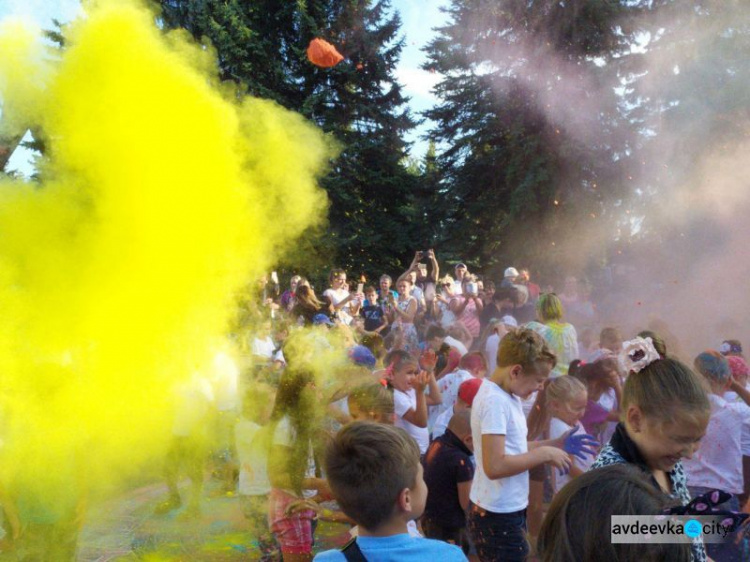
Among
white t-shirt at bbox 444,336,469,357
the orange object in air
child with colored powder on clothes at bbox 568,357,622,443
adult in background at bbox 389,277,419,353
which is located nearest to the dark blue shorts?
child with colored powder on clothes at bbox 568,357,622,443

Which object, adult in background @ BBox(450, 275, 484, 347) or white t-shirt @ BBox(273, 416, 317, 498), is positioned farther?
adult in background @ BBox(450, 275, 484, 347)

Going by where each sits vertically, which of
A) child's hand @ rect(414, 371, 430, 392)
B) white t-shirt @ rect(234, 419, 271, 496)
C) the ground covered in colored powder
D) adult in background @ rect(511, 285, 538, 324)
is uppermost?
adult in background @ rect(511, 285, 538, 324)

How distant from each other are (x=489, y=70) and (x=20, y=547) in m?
15.9

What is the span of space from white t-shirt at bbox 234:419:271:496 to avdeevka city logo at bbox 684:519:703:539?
2664 mm

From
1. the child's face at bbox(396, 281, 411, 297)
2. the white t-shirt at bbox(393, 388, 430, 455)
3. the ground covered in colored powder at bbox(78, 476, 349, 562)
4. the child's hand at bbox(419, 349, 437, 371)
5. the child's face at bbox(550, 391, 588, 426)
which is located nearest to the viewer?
the child's face at bbox(550, 391, 588, 426)

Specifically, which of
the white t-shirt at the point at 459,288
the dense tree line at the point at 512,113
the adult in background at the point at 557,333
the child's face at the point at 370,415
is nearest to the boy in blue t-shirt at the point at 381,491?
the child's face at the point at 370,415

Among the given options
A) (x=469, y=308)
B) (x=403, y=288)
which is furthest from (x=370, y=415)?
(x=469, y=308)

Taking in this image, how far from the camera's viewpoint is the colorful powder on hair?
9.88 feet

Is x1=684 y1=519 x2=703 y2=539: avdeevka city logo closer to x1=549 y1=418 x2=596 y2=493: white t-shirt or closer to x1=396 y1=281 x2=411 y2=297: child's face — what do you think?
x1=549 y1=418 x2=596 y2=493: white t-shirt

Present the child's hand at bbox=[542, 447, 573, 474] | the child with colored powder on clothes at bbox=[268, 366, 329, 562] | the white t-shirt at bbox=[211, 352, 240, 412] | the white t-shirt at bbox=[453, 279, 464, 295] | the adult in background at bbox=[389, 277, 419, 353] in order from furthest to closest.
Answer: the white t-shirt at bbox=[453, 279, 464, 295]
the adult in background at bbox=[389, 277, 419, 353]
the white t-shirt at bbox=[211, 352, 240, 412]
the child with colored powder on clothes at bbox=[268, 366, 329, 562]
the child's hand at bbox=[542, 447, 573, 474]

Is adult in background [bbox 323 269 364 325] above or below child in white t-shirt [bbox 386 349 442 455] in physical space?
above

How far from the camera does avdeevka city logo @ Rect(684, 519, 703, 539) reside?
1304 mm

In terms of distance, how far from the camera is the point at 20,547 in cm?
316

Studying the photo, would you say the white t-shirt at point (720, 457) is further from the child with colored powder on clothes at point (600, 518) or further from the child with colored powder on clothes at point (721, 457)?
the child with colored powder on clothes at point (600, 518)
